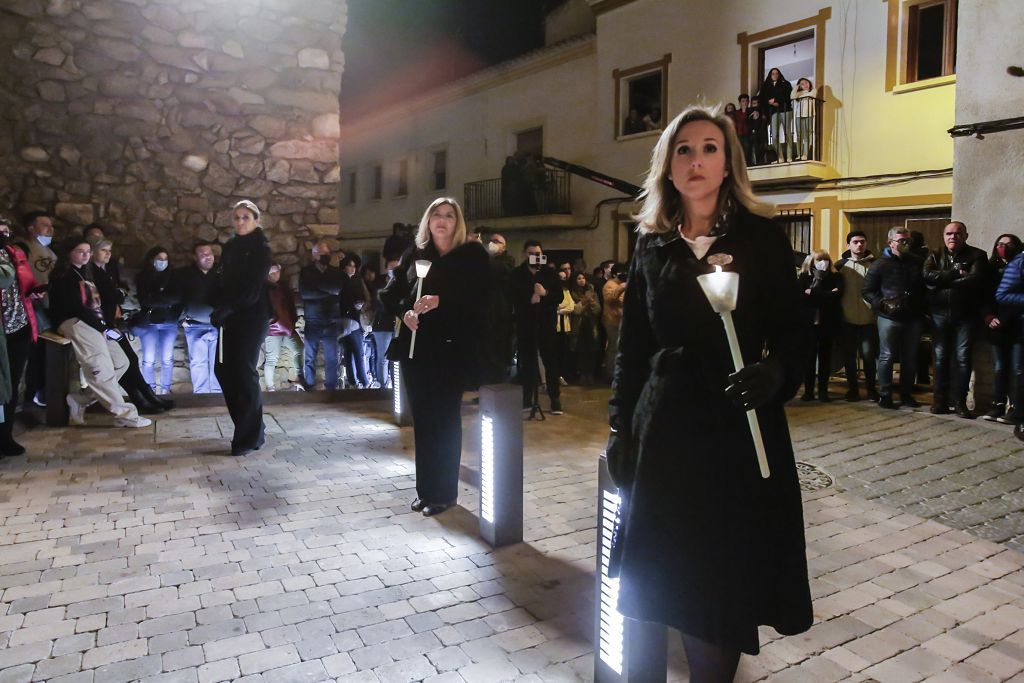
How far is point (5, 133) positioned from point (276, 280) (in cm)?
309

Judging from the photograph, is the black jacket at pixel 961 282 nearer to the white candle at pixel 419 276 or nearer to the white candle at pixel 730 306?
the white candle at pixel 419 276

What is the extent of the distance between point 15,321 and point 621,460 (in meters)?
5.51

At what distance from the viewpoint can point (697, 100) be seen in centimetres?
1428

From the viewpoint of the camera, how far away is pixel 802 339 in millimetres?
2082

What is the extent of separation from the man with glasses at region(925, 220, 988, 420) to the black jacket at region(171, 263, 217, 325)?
743cm

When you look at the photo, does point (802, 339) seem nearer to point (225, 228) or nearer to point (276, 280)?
point (276, 280)

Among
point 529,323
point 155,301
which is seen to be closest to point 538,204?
point 529,323

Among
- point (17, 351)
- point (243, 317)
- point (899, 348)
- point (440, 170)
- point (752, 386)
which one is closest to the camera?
point (752, 386)

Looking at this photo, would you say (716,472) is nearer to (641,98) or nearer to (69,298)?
(69,298)

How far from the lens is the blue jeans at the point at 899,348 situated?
807cm

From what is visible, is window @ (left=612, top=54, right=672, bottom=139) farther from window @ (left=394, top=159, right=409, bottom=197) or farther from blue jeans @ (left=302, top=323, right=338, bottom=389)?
window @ (left=394, top=159, right=409, bottom=197)

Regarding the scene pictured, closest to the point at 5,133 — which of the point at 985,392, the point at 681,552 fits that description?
the point at 681,552

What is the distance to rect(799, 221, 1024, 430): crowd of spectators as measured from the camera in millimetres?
7398

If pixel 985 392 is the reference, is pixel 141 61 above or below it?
above
